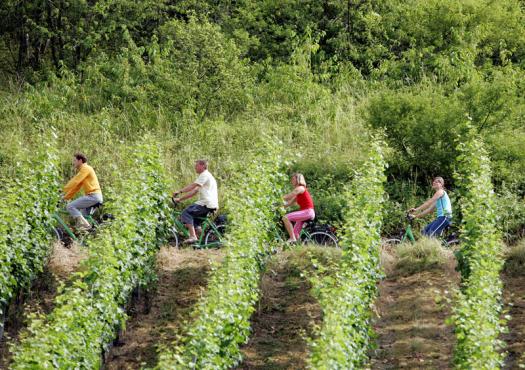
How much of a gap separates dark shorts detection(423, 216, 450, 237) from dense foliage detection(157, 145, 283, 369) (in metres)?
2.43

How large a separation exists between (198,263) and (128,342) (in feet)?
8.09

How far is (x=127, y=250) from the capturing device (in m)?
16.7

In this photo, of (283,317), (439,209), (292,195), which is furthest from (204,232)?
(439,209)

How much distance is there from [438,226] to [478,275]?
408 centimetres

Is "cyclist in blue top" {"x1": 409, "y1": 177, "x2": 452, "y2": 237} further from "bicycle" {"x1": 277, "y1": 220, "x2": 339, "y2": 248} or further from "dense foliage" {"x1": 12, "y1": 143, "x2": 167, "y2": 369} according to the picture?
"dense foliage" {"x1": 12, "y1": 143, "x2": 167, "y2": 369}

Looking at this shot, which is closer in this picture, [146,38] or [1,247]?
[1,247]

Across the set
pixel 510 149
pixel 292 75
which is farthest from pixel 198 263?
pixel 292 75

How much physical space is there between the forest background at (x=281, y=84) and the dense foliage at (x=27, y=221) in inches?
15.8

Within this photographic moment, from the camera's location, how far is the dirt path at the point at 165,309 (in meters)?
16.7

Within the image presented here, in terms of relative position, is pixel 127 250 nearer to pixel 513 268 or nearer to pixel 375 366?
pixel 375 366

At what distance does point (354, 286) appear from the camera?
14.8 m

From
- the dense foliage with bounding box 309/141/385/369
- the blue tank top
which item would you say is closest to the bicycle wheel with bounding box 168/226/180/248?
the dense foliage with bounding box 309/141/385/369

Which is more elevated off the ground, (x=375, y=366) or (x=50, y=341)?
(x=50, y=341)

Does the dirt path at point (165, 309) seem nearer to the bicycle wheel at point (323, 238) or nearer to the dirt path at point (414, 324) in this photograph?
the bicycle wheel at point (323, 238)
